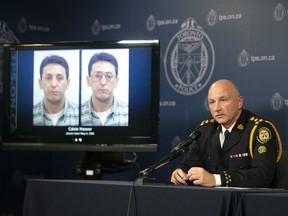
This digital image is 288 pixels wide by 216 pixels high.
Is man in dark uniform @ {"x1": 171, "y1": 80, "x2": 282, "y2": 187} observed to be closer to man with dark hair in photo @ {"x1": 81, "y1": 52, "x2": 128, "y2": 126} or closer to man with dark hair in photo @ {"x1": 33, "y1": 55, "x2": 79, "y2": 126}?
man with dark hair in photo @ {"x1": 81, "y1": 52, "x2": 128, "y2": 126}

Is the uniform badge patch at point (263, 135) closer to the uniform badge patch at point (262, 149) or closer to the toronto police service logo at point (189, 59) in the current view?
the uniform badge patch at point (262, 149)

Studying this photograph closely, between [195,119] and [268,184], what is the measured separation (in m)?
1.68

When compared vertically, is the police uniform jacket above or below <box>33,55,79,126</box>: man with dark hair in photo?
below

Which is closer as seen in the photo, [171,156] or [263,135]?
[171,156]

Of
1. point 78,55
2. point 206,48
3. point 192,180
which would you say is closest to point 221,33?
point 206,48

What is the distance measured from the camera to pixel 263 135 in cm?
387

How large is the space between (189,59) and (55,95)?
1.25 metres

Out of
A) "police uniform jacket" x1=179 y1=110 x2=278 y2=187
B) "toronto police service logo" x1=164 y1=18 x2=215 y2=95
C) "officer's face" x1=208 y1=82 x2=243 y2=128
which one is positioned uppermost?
"toronto police service logo" x1=164 y1=18 x2=215 y2=95

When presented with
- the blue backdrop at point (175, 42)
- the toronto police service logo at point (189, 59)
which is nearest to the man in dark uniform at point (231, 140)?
the blue backdrop at point (175, 42)

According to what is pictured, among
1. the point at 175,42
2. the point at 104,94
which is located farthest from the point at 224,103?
the point at 175,42

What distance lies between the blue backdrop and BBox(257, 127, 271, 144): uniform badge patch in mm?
961

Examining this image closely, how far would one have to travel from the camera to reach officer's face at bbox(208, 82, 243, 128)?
401 centimetres

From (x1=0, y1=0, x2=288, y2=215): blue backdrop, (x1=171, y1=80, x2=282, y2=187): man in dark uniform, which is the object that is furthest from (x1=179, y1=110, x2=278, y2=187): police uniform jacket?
(x1=0, y1=0, x2=288, y2=215): blue backdrop

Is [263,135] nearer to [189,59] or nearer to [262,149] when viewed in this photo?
[262,149]
